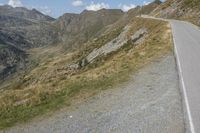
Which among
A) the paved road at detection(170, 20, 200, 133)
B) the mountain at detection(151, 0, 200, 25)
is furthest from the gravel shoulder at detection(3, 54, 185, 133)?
the mountain at detection(151, 0, 200, 25)

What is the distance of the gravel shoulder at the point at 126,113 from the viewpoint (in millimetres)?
17953

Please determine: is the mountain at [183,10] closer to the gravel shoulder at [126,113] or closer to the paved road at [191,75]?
the paved road at [191,75]

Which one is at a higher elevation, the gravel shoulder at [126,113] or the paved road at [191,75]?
the paved road at [191,75]

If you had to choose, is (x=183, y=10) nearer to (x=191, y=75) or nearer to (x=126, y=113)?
(x=191, y=75)

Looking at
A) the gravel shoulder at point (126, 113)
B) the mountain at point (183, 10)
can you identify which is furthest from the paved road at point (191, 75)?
the mountain at point (183, 10)

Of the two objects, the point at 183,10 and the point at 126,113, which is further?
the point at 183,10

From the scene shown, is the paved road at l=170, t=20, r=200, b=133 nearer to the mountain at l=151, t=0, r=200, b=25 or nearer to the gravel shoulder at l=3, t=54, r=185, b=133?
the gravel shoulder at l=3, t=54, r=185, b=133

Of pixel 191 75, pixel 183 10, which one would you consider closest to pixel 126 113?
pixel 191 75

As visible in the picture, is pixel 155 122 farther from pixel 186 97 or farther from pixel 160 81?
pixel 160 81

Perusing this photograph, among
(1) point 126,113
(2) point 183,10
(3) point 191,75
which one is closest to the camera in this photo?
(1) point 126,113

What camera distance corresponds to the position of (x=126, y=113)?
2012 cm

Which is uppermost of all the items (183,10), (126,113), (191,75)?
(183,10)

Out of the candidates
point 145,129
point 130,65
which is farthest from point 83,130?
point 130,65

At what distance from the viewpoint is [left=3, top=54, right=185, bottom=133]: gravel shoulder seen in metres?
18.0
